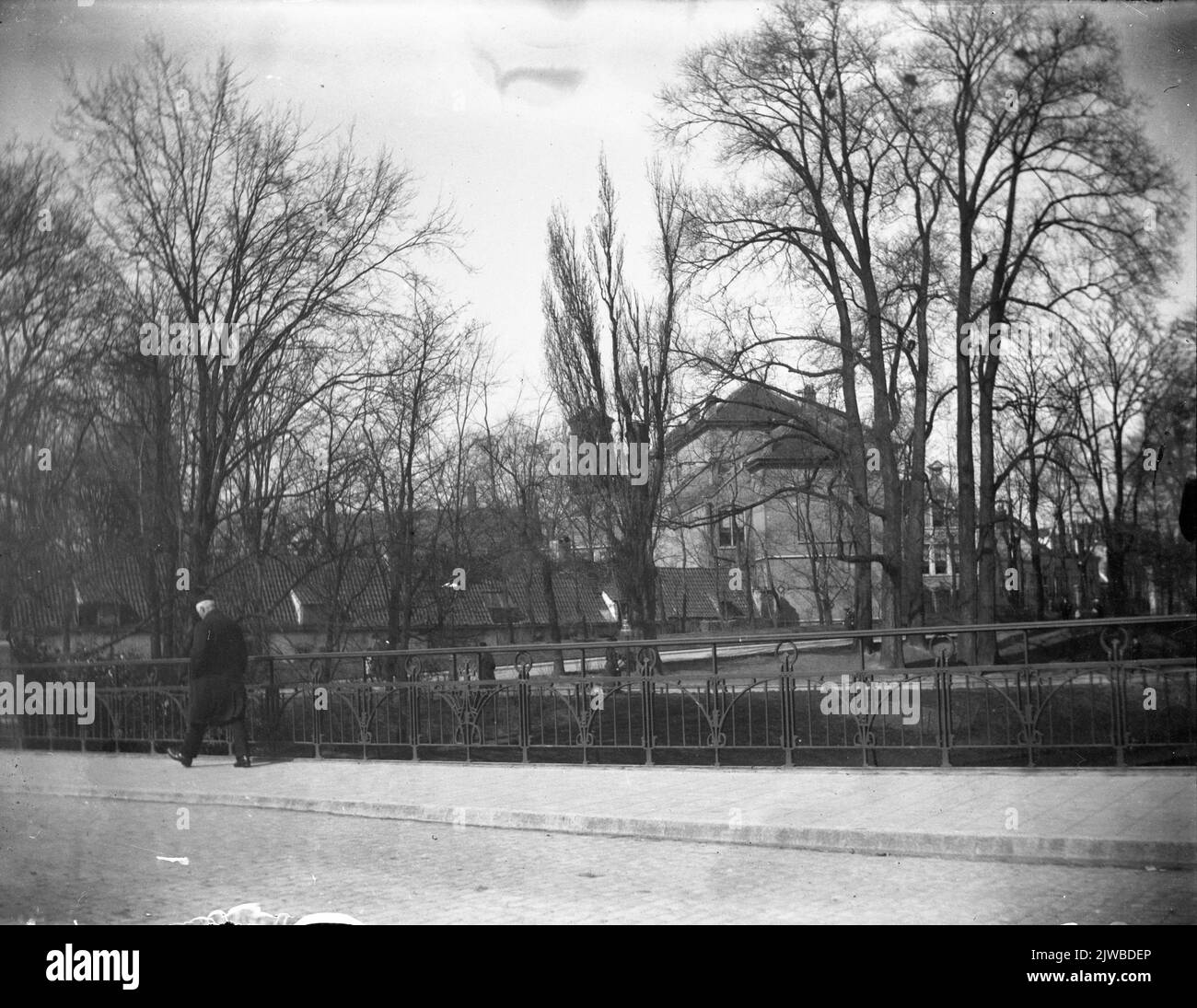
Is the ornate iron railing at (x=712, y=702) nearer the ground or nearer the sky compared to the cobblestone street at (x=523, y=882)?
nearer the sky

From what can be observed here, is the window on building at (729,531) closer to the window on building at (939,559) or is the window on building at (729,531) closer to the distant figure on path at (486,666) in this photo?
the window on building at (939,559)

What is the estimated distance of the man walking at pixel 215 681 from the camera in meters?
9.46

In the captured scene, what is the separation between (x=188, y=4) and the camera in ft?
22.6

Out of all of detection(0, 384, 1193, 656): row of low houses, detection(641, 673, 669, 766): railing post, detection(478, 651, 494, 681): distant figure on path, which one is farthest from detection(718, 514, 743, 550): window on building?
detection(478, 651, 494, 681): distant figure on path

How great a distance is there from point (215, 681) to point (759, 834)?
5110mm

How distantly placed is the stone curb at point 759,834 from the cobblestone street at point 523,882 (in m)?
0.12

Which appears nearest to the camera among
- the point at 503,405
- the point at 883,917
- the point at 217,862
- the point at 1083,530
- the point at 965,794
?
the point at 883,917

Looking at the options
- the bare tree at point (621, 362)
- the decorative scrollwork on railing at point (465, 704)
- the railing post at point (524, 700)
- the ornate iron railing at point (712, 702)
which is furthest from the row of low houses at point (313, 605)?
the decorative scrollwork on railing at point (465, 704)

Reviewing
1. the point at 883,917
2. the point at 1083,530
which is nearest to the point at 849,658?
the point at 1083,530

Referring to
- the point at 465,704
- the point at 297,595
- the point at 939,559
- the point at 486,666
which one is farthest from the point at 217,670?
the point at 939,559

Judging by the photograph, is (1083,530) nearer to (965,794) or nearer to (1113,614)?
(1113,614)

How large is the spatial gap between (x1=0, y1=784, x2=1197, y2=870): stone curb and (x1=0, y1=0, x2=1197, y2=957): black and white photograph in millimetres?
27

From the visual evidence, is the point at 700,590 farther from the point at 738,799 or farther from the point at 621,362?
the point at 621,362
